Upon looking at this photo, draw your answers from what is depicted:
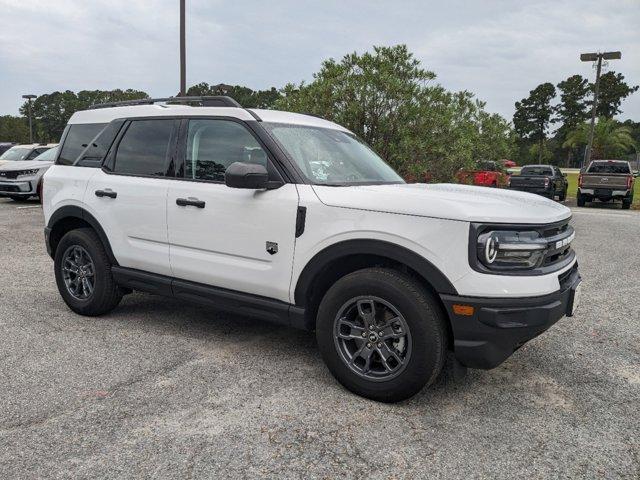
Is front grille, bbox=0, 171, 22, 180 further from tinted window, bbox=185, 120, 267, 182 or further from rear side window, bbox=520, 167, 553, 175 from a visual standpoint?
rear side window, bbox=520, 167, 553, 175

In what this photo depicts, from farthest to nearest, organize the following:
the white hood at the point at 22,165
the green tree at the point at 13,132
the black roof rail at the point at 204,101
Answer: the green tree at the point at 13,132, the white hood at the point at 22,165, the black roof rail at the point at 204,101

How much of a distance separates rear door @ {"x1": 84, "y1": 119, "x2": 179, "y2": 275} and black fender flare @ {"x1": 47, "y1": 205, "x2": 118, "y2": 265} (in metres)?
0.06

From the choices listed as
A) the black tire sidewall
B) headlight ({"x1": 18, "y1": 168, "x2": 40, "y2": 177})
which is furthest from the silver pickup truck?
the black tire sidewall

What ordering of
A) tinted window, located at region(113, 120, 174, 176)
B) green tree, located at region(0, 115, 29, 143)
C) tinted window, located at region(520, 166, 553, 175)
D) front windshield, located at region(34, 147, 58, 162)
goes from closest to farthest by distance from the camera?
tinted window, located at region(113, 120, 174, 176), front windshield, located at region(34, 147, 58, 162), tinted window, located at region(520, 166, 553, 175), green tree, located at region(0, 115, 29, 143)

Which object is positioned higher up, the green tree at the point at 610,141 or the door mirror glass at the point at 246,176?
the green tree at the point at 610,141

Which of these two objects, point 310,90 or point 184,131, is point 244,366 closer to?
point 184,131

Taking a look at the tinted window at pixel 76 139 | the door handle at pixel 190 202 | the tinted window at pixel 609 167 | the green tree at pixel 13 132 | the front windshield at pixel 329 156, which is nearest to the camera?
the front windshield at pixel 329 156

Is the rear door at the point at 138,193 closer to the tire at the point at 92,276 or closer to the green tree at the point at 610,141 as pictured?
the tire at the point at 92,276

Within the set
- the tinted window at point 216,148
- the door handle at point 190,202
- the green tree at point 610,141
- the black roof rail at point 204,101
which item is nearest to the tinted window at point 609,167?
the black roof rail at point 204,101

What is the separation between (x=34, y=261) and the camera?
7391 millimetres

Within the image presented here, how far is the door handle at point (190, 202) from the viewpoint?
3.83 metres

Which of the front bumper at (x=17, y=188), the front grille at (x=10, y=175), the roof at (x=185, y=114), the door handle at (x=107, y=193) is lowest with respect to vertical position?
the front bumper at (x=17, y=188)

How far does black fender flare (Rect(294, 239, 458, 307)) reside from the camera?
9.66 feet

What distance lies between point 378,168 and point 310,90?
666 cm
